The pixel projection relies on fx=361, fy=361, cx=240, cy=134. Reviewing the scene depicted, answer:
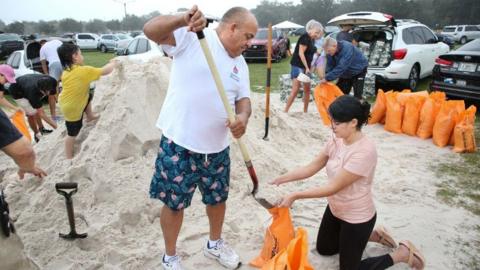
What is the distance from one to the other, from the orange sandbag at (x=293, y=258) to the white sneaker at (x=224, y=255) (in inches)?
20.7

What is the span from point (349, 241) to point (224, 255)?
91 centimetres

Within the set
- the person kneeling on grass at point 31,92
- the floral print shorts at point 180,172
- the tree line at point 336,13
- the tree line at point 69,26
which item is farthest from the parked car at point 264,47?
the tree line at point 69,26

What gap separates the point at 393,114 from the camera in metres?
5.88

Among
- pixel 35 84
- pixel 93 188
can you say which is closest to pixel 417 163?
pixel 93 188

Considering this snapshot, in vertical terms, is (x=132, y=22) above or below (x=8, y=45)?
above

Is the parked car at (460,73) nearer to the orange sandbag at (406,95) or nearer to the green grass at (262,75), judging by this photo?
the orange sandbag at (406,95)

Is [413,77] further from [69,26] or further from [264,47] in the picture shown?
[69,26]

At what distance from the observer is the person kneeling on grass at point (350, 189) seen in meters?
2.17

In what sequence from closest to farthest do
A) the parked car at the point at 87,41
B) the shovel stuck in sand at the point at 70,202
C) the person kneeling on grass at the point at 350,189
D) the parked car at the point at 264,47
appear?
the person kneeling on grass at the point at 350,189, the shovel stuck in sand at the point at 70,202, the parked car at the point at 264,47, the parked car at the point at 87,41

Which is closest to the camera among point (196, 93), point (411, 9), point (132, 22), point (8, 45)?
point (196, 93)

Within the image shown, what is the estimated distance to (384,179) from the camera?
4.23 metres

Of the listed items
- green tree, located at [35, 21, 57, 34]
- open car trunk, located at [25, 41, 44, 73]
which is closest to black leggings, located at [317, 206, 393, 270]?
open car trunk, located at [25, 41, 44, 73]

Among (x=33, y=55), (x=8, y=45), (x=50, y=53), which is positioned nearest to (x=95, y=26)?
(x=8, y=45)

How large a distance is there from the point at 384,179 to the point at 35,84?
16.8 ft
